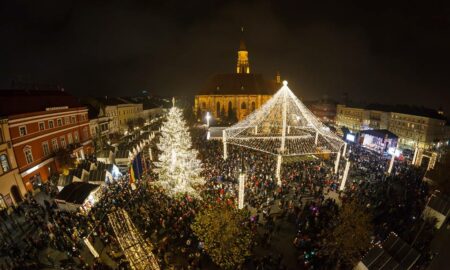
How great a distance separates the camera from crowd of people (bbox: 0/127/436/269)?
11.3 meters

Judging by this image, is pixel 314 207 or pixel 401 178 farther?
pixel 401 178

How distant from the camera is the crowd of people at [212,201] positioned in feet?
37.2

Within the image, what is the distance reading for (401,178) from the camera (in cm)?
2058

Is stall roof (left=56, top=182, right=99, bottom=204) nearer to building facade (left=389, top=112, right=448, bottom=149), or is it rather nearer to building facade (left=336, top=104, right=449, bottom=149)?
building facade (left=336, top=104, right=449, bottom=149)

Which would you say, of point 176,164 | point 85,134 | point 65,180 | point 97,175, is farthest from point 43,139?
point 176,164

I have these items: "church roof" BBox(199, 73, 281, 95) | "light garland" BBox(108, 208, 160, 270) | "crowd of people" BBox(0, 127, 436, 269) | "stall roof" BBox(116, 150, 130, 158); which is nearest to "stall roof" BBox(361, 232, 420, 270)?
"crowd of people" BBox(0, 127, 436, 269)

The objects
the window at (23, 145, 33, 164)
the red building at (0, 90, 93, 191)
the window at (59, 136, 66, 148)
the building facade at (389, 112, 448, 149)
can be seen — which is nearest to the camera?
the red building at (0, 90, 93, 191)

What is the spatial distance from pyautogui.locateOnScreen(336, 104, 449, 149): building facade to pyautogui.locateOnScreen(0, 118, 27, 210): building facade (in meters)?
47.6

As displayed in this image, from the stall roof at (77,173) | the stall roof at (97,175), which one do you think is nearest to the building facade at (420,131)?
the stall roof at (97,175)

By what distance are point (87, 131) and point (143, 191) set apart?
57.9ft

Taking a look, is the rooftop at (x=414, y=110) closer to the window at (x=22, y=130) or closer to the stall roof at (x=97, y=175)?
the stall roof at (x=97, y=175)

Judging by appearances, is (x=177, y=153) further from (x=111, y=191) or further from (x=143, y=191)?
(x=111, y=191)

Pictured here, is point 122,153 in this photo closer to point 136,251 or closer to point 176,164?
point 176,164

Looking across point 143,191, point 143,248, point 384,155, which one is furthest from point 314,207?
point 384,155
